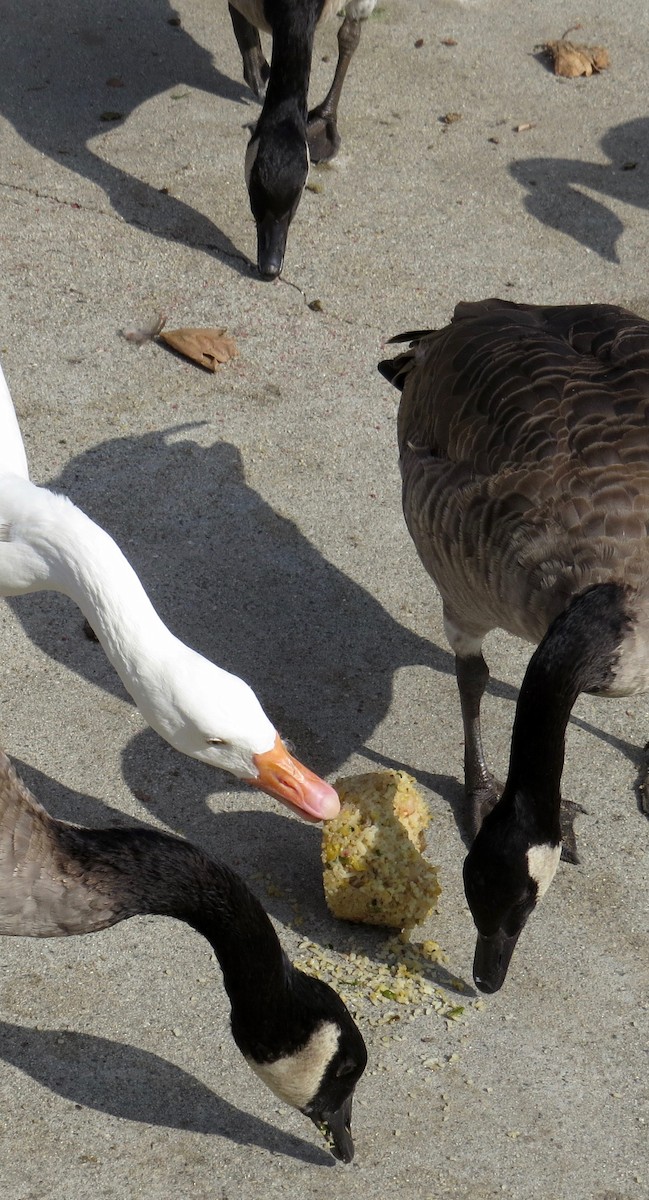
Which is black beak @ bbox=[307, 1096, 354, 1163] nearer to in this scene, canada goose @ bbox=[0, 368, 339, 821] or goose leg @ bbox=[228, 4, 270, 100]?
canada goose @ bbox=[0, 368, 339, 821]

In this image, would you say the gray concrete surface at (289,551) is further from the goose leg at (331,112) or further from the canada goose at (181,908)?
the canada goose at (181,908)

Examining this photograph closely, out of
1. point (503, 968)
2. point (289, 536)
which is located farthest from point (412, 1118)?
point (289, 536)

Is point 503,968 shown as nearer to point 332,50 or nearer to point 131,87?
point 131,87

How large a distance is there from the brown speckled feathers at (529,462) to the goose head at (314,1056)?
1.17 meters

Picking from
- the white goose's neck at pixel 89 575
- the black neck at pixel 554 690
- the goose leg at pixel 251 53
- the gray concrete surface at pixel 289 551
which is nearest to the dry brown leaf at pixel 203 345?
the gray concrete surface at pixel 289 551

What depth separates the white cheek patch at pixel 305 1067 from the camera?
2867 millimetres

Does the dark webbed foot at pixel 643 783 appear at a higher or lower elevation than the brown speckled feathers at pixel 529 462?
lower

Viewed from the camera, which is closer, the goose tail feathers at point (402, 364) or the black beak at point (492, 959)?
the black beak at point (492, 959)

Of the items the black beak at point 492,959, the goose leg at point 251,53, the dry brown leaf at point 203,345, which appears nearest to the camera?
the black beak at point 492,959

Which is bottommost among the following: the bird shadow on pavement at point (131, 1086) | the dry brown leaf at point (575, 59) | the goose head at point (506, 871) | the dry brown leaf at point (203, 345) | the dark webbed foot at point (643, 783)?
the bird shadow on pavement at point (131, 1086)

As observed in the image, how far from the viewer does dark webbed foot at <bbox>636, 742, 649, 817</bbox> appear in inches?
163

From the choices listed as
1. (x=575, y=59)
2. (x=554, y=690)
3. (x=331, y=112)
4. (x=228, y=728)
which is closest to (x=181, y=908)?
(x=228, y=728)

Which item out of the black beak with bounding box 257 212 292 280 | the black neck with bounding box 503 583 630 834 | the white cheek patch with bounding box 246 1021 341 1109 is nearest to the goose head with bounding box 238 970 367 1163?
the white cheek patch with bounding box 246 1021 341 1109

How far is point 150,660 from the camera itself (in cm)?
291
